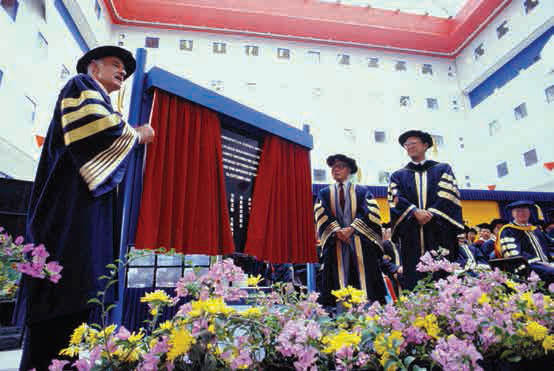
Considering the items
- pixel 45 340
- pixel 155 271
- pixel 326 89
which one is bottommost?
pixel 45 340

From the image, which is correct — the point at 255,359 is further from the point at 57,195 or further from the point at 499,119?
the point at 499,119

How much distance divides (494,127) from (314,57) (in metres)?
8.48

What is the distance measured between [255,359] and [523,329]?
2.59ft

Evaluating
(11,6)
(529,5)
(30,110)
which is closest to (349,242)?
(30,110)

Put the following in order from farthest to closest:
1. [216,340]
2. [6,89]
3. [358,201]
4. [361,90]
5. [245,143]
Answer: [361,90]
[6,89]
[358,201]
[245,143]
[216,340]

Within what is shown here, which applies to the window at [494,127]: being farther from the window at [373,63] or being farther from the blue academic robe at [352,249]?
the blue academic robe at [352,249]

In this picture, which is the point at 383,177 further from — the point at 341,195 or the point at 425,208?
the point at 425,208

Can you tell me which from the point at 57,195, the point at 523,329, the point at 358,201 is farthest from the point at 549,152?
the point at 57,195

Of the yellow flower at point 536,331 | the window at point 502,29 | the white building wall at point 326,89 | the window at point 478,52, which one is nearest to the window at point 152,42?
the white building wall at point 326,89

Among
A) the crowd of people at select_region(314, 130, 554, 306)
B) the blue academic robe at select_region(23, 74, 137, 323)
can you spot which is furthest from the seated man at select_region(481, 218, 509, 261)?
the blue academic robe at select_region(23, 74, 137, 323)

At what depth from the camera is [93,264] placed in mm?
1398

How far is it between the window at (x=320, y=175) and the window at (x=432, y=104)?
6.52m

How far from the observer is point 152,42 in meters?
14.1

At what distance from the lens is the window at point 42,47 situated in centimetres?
872
